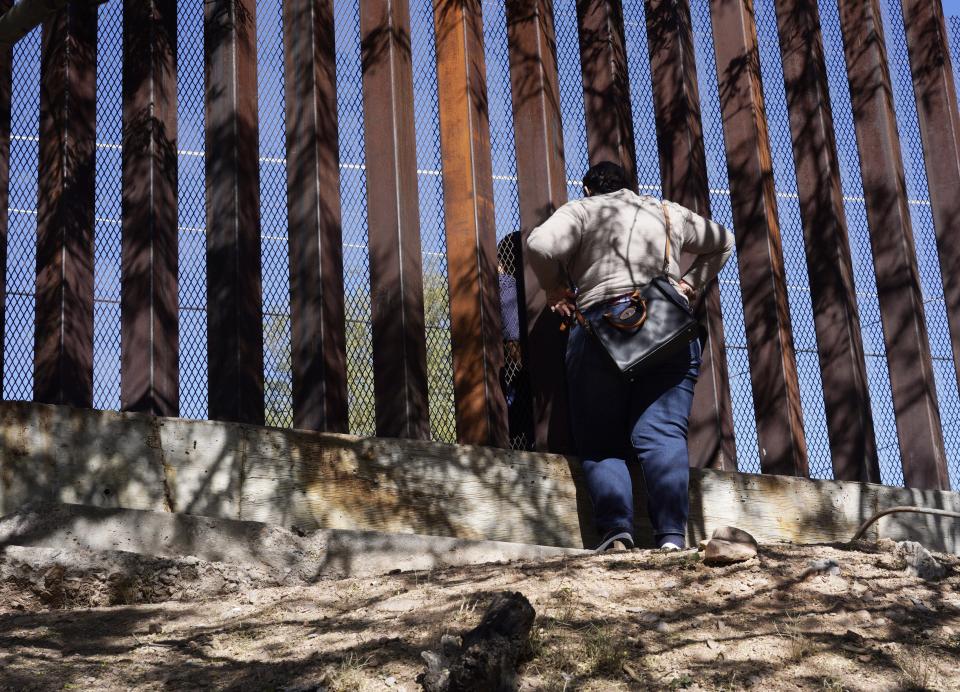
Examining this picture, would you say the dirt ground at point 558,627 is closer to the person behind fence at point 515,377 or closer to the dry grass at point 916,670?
the dry grass at point 916,670

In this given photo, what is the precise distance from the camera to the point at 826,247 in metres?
5.91

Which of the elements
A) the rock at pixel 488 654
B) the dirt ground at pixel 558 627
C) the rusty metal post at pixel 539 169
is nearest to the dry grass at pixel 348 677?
the dirt ground at pixel 558 627

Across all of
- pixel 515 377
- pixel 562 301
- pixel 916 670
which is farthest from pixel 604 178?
pixel 916 670

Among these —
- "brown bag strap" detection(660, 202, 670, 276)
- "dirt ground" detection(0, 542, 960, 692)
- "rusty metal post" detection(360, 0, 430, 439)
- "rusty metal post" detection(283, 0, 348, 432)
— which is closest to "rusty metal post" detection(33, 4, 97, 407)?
"rusty metal post" detection(283, 0, 348, 432)

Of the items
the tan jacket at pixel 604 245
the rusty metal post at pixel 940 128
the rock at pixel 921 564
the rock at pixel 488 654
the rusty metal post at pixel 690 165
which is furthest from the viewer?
the rusty metal post at pixel 940 128

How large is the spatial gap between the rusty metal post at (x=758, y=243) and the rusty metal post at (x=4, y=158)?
3.00 m

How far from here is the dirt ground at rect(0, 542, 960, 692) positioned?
330cm

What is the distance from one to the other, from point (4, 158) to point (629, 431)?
8.59 feet

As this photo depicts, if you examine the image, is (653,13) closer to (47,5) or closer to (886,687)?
(47,5)

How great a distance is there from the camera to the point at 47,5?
12.7 ft

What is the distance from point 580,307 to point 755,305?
101 cm

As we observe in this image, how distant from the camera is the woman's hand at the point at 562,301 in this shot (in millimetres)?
5188

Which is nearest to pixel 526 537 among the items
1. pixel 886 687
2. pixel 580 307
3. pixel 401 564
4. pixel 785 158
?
pixel 401 564

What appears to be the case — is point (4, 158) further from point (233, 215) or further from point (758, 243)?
point (758, 243)
